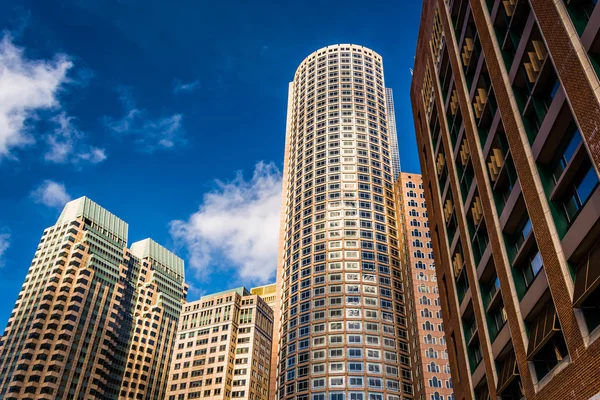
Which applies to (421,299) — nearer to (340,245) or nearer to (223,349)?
(340,245)

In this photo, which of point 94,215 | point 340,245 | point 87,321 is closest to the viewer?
point 340,245

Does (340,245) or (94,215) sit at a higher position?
(94,215)

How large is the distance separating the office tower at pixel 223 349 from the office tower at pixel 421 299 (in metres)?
61.0

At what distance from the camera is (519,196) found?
98.4 feet

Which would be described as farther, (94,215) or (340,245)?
(94,215)

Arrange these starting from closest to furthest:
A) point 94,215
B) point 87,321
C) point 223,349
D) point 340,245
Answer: point 340,245, point 223,349, point 87,321, point 94,215

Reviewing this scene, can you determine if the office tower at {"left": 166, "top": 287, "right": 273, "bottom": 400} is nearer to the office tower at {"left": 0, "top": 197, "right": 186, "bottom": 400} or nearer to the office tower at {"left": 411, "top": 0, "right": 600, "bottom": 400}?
the office tower at {"left": 0, "top": 197, "right": 186, "bottom": 400}

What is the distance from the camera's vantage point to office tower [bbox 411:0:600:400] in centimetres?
2248

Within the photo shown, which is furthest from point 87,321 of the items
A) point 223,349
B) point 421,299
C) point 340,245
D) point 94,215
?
point 421,299

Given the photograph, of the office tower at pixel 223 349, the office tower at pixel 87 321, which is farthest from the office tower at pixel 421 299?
the office tower at pixel 87 321

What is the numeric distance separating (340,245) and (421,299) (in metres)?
21.8

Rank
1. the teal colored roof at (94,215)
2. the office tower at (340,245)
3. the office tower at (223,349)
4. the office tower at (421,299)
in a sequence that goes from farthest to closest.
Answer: the teal colored roof at (94,215) → the office tower at (223,349) → the office tower at (340,245) → the office tower at (421,299)

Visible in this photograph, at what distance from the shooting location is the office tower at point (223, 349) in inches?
6097

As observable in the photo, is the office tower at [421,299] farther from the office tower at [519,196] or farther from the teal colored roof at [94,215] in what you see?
the teal colored roof at [94,215]
